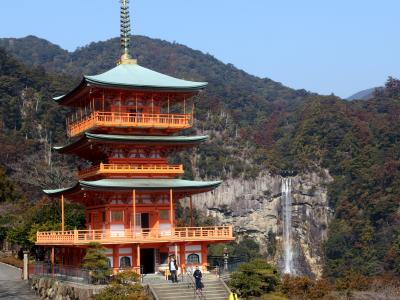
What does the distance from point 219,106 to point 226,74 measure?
279 ft

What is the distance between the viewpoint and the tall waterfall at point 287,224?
8531 centimetres

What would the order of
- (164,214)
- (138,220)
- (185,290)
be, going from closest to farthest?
(185,290) < (138,220) < (164,214)

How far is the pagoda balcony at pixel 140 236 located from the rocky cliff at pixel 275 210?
5301 cm

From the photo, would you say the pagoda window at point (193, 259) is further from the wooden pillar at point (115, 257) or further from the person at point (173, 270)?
the person at point (173, 270)

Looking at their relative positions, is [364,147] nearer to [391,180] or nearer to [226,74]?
[391,180]

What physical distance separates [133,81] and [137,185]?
193 inches

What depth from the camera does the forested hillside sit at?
76.1 meters

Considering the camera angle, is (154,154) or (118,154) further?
(154,154)

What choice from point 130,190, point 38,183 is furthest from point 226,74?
point 130,190

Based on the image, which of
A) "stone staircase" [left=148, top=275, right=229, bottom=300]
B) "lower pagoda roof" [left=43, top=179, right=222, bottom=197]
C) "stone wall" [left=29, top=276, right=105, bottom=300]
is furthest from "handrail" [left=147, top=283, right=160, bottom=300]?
"lower pagoda roof" [left=43, top=179, right=222, bottom=197]

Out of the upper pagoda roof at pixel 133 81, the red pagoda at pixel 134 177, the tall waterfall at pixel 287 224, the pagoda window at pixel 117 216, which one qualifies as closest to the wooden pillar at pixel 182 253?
the red pagoda at pixel 134 177

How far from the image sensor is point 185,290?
29031 millimetres

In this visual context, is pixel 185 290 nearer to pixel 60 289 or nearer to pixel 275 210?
pixel 60 289

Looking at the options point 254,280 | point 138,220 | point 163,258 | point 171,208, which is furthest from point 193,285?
point 138,220
